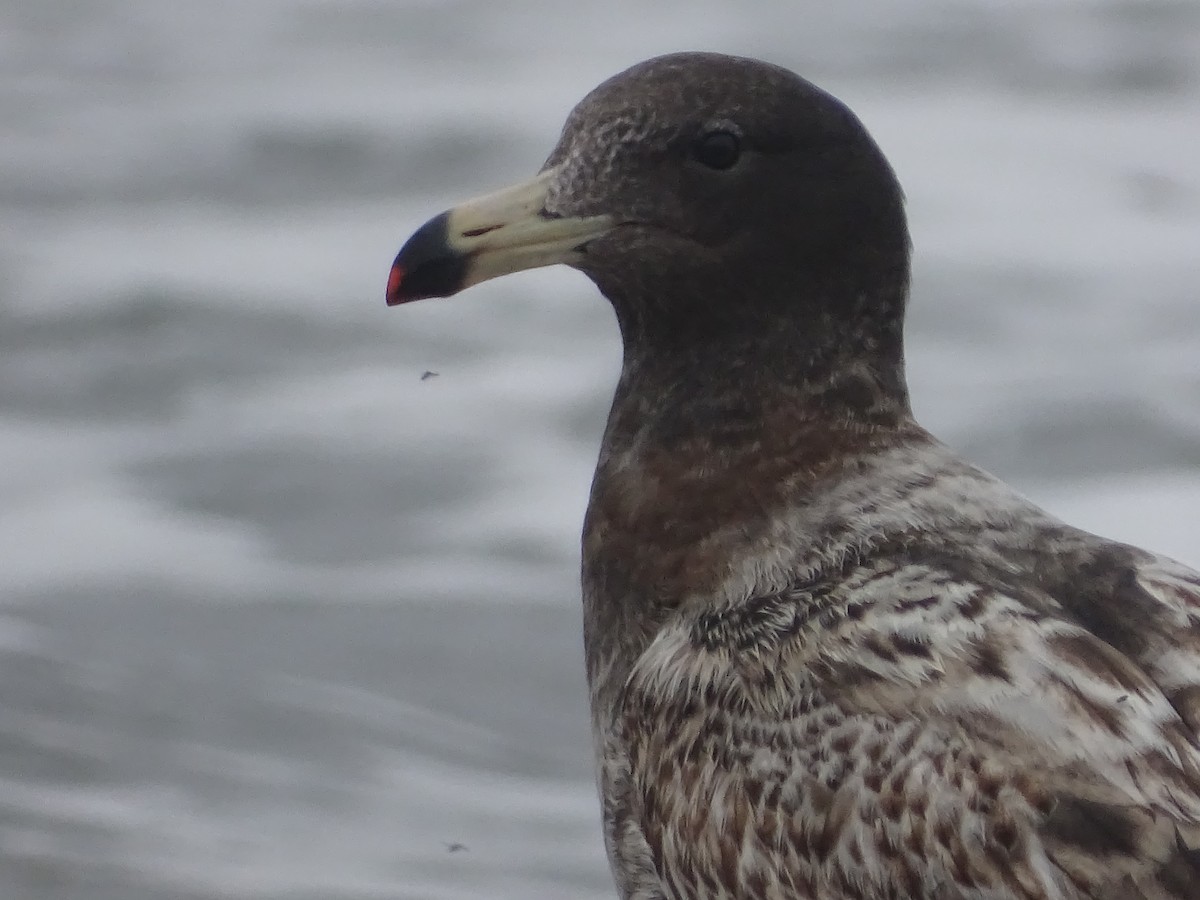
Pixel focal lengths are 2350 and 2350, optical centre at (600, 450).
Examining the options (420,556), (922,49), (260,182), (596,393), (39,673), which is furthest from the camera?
(922,49)

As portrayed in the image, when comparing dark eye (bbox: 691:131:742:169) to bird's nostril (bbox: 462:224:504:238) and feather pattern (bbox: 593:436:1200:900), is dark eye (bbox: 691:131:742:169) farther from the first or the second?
feather pattern (bbox: 593:436:1200:900)

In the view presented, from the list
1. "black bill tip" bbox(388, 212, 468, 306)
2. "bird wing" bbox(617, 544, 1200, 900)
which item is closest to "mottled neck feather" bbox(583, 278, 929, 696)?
"bird wing" bbox(617, 544, 1200, 900)

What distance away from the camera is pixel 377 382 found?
1160cm

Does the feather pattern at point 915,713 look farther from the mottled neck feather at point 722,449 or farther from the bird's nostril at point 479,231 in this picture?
the bird's nostril at point 479,231

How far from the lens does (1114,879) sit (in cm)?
405

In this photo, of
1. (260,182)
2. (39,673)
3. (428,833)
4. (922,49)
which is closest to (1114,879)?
(428,833)

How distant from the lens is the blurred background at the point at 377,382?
7.98 meters

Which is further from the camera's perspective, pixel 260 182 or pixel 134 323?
pixel 260 182

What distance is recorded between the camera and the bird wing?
4.14m

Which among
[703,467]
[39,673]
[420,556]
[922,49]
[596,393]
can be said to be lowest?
[703,467]

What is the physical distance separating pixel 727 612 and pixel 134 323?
297 inches

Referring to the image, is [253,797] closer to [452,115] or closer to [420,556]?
[420,556]

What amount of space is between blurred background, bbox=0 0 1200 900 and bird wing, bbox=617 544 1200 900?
273 centimetres

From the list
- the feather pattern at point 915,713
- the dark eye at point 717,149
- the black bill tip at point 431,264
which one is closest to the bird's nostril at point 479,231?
the black bill tip at point 431,264
